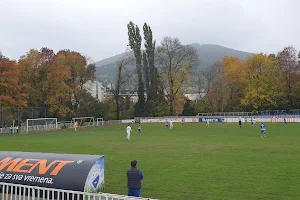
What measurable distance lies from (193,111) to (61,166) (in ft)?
239

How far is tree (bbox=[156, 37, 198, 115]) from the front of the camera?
243ft

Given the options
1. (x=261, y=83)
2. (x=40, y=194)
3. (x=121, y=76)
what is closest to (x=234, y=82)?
(x=261, y=83)

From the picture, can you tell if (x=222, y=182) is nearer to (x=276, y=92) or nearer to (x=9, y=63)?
(x=9, y=63)

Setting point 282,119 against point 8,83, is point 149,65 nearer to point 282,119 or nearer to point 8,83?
point 282,119

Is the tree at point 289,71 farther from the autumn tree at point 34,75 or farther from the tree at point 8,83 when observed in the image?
the tree at point 8,83

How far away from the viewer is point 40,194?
8.25m

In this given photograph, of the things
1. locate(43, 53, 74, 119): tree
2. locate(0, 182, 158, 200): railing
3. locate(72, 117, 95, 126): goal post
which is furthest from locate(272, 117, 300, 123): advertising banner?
locate(0, 182, 158, 200): railing

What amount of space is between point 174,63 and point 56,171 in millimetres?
68193

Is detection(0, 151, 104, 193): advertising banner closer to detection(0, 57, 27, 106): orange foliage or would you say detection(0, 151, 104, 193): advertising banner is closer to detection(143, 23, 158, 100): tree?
detection(0, 57, 27, 106): orange foliage

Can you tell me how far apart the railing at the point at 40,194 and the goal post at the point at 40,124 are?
42.1m

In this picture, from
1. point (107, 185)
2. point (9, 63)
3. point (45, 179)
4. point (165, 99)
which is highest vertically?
point (9, 63)

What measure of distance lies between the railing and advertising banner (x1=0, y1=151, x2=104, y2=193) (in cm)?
31

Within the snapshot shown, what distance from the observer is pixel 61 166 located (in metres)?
8.44

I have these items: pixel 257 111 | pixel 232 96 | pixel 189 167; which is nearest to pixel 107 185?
pixel 189 167
